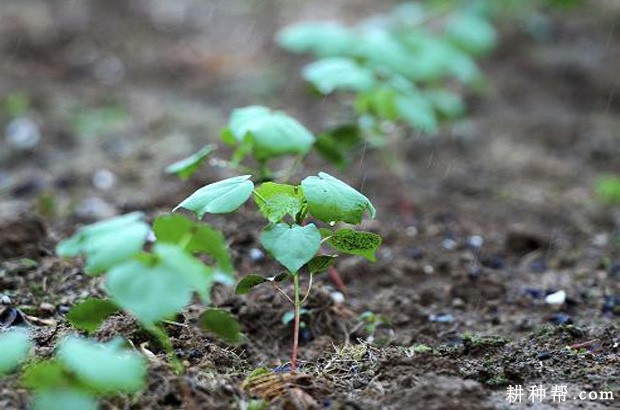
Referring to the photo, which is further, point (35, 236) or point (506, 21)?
point (506, 21)

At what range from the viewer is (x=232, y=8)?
5.73 meters

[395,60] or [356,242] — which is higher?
[356,242]

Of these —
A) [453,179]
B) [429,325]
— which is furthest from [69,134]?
[429,325]

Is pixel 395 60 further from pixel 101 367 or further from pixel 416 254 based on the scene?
pixel 101 367

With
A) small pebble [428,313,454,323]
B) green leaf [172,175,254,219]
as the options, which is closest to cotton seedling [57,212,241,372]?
green leaf [172,175,254,219]

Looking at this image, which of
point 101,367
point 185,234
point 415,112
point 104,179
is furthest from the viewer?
point 104,179

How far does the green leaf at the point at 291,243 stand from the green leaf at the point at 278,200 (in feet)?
0.11

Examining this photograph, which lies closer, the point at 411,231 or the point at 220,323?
the point at 220,323

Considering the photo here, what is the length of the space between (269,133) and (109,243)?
89cm

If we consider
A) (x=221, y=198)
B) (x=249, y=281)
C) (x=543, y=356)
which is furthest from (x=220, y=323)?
(x=543, y=356)

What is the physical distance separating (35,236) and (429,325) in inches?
48.6

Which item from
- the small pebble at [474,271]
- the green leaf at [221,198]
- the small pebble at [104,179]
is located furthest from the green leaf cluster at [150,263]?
the small pebble at [104,179]

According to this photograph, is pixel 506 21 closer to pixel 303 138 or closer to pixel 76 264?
pixel 303 138

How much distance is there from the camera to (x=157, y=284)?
4.43 feet
